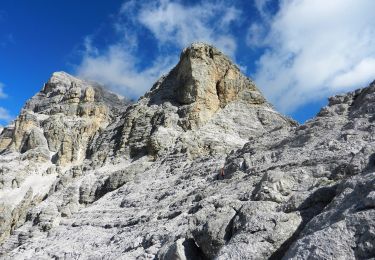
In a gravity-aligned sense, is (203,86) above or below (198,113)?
above

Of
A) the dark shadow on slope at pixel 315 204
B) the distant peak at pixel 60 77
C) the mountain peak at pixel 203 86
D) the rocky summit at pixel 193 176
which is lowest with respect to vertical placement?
the dark shadow on slope at pixel 315 204

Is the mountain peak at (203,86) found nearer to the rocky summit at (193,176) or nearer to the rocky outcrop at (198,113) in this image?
the rocky outcrop at (198,113)

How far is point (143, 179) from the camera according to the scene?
127 feet

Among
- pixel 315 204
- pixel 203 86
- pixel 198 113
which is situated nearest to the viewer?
pixel 315 204

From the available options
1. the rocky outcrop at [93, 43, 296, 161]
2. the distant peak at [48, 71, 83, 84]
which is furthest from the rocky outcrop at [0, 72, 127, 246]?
the distant peak at [48, 71, 83, 84]

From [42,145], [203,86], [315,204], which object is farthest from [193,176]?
[42,145]

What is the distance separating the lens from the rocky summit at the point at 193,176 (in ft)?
39.9

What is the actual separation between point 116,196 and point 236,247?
2562 centimetres

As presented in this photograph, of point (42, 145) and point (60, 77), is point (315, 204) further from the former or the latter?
point (60, 77)

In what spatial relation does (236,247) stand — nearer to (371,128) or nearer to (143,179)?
(371,128)

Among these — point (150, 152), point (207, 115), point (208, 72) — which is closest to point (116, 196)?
point (150, 152)

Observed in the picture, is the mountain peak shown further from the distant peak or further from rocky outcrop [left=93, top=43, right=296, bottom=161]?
the distant peak

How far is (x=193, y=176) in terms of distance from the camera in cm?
3198

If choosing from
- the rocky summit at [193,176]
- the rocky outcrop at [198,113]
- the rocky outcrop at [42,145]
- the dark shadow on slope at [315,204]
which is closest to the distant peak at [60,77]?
the rocky outcrop at [42,145]
